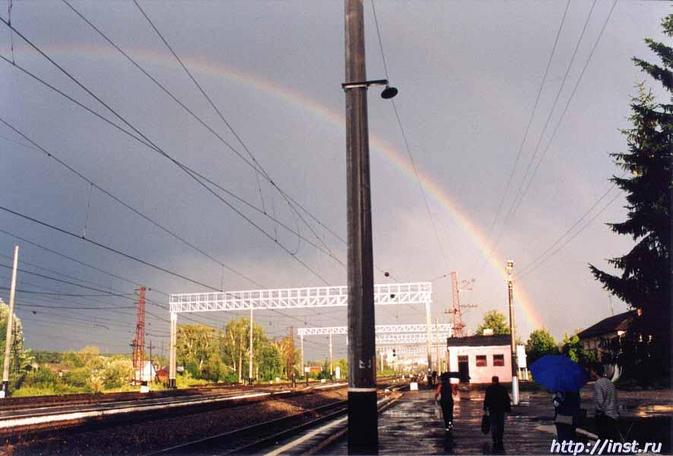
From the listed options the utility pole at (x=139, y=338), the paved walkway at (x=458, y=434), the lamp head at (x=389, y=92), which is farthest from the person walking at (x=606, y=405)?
the utility pole at (x=139, y=338)

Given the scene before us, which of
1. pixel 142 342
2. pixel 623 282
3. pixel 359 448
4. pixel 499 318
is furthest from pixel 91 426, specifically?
pixel 499 318

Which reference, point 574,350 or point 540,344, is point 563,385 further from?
point 540,344

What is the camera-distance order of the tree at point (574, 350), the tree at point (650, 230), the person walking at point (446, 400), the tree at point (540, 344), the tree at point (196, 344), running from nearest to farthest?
the person walking at point (446, 400)
the tree at point (650, 230)
the tree at point (574, 350)
the tree at point (540, 344)
the tree at point (196, 344)

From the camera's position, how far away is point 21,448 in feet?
55.0

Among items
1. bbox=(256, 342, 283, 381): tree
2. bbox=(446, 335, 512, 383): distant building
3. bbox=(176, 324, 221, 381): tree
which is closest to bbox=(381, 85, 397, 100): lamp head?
bbox=(446, 335, 512, 383): distant building

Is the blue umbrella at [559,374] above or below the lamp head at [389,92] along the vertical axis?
below

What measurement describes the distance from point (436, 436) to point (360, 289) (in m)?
11.8

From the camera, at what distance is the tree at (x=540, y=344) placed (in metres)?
79.4

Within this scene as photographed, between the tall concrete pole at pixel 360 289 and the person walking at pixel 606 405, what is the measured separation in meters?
5.32

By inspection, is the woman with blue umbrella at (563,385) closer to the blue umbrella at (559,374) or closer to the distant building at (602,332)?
the blue umbrella at (559,374)

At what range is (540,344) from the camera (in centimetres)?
8475

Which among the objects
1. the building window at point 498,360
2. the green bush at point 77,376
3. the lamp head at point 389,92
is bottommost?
the green bush at point 77,376

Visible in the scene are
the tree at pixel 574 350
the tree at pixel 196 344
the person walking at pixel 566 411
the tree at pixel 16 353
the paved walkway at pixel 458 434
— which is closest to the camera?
the person walking at pixel 566 411

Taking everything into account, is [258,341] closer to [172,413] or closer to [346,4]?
[172,413]
